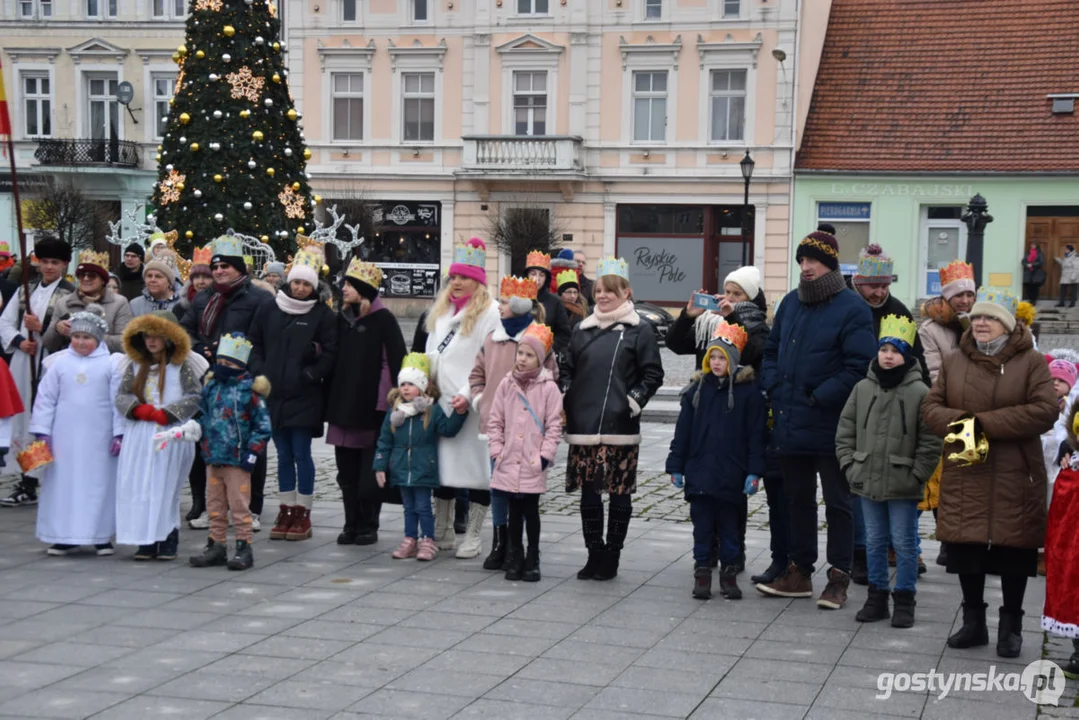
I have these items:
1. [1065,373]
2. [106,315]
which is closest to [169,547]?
[106,315]

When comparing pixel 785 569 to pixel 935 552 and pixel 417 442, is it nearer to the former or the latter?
pixel 935 552

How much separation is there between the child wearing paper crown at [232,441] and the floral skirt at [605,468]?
2.10m

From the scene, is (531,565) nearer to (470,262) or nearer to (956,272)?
(470,262)

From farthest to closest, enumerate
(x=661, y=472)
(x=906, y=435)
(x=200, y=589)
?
(x=661, y=472), (x=200, y=589), (x=906, y=435)

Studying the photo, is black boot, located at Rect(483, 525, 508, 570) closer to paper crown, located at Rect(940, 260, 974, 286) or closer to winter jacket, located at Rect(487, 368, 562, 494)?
winter jacket, located at Rect(487, 368, 562, 494)

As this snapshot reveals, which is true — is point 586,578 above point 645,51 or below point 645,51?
below

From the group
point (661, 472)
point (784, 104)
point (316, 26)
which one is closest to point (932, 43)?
point (784, 104)

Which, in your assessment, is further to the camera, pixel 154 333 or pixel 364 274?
pixel 364 274

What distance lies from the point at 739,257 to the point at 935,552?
89.5 ft

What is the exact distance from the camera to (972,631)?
712cm

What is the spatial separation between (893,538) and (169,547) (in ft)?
15.5

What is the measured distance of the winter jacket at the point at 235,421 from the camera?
29.0 feet

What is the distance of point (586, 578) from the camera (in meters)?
8.73

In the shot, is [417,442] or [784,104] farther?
[784,104]
